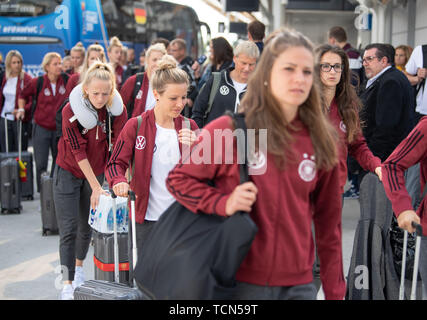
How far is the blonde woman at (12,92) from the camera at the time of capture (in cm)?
1056

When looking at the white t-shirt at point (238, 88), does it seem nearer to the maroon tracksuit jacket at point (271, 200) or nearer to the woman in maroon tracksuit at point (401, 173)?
the woman in maroon tracksuit at point (401, 173)

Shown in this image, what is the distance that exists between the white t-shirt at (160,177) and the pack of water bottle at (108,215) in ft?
2.72

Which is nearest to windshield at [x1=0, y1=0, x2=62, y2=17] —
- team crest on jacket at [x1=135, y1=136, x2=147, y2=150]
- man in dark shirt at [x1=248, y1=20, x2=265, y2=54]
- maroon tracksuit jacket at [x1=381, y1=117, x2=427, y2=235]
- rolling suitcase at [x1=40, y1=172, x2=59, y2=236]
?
rolling suitcase at [x1=40, y1=172, x2=59, y2=236]

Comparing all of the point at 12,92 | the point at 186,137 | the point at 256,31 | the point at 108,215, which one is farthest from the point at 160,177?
the point at 12,92

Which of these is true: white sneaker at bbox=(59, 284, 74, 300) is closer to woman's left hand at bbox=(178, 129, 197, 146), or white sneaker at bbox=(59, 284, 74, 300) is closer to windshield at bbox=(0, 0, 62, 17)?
woman's left hand at bbox=(178, 129, 197, 146)

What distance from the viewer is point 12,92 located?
10.6 meters

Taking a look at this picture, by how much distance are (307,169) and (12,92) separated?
892 cm

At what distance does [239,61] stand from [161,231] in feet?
10.9

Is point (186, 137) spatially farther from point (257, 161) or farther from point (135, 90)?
point (135, 90)

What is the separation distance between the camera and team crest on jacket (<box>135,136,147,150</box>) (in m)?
4.02

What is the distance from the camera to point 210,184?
8.77ft

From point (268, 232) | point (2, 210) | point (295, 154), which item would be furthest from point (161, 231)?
point (2, 210)

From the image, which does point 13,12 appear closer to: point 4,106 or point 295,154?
point 4,106
